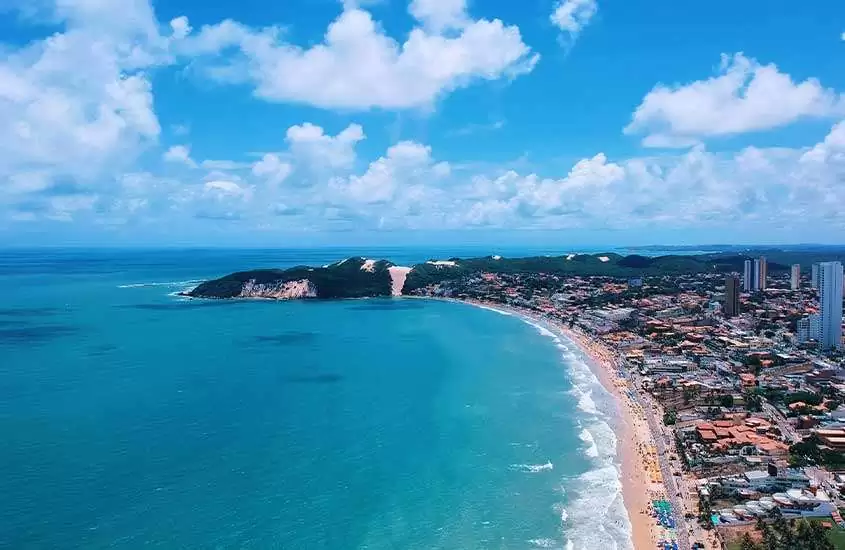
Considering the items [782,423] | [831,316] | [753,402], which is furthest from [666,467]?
[831,316]

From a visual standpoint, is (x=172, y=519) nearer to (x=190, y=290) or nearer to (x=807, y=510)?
(x=807, y=510)

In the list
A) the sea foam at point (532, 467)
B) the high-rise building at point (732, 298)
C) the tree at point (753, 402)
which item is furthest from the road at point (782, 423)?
the high-rise building at point (732, 298)

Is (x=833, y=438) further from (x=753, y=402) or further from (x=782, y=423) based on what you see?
(x=753, y=402)

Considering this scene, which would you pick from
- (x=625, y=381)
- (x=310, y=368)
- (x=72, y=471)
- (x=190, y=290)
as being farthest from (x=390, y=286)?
(x=72, y=471)

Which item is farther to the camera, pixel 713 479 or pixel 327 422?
pixel 327 422

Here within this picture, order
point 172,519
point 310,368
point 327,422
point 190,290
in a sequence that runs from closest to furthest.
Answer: point 172,519 < point 327,422 < point 310,368 < point 190,290

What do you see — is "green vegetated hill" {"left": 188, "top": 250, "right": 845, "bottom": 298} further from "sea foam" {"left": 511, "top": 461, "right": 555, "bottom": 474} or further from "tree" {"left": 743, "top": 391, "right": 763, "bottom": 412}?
"sea foam" {"left": 511, "top": 461, "right": 555, "bottom": 474}
